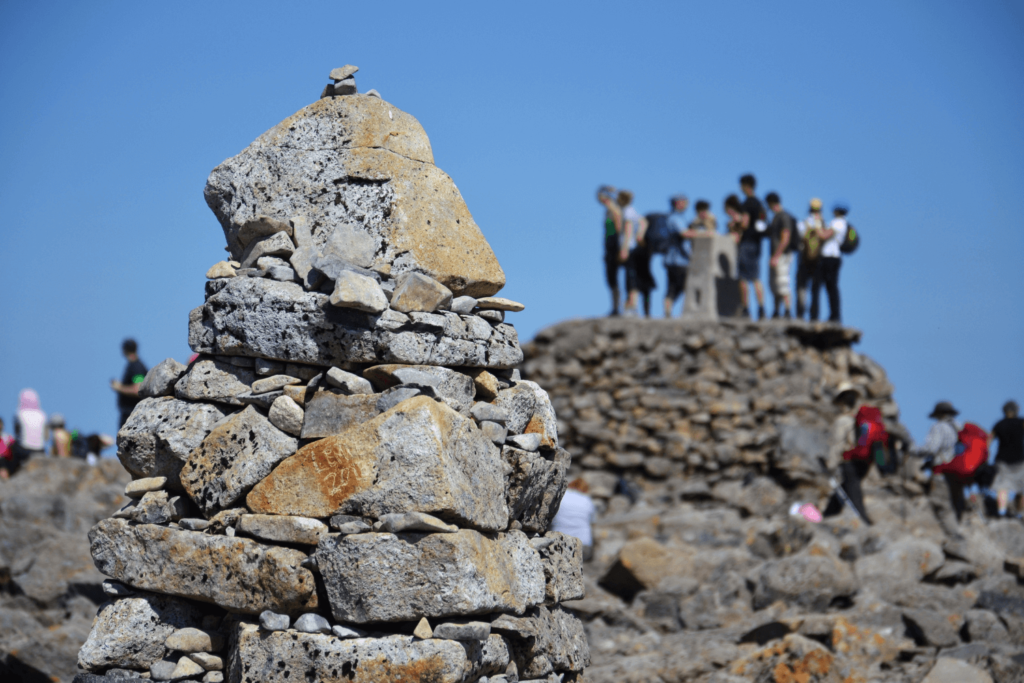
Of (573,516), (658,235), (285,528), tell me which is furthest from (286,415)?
(658,235)

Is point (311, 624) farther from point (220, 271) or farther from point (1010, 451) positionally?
point (1010, 451)

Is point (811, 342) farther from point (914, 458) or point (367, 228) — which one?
point (367, 228)

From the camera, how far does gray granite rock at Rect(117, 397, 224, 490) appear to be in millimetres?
3879

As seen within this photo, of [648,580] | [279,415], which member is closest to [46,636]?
[279,415]

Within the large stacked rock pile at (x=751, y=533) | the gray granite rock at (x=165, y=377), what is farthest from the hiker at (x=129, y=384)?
the gray granite rock at (x=165, y=377)

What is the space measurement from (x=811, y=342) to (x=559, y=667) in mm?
11942

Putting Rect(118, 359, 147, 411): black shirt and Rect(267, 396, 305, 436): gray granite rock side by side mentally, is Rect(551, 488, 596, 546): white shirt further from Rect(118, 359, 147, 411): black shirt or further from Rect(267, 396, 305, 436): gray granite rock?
Rect(267, 396, 305, 436): gray granite rock

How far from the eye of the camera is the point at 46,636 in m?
6.36

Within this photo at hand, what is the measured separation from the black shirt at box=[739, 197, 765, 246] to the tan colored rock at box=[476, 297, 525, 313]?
1124 centimetres

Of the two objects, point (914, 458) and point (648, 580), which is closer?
point (648, 580)

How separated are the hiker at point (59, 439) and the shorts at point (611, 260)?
27.3 feet

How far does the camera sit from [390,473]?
354 centimetres

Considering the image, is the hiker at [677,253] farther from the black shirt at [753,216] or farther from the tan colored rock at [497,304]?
the tan colored rock at [497,304]

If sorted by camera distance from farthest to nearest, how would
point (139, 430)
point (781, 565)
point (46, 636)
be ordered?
point (781, 565) < point (46, 636) < point (139, 430)
